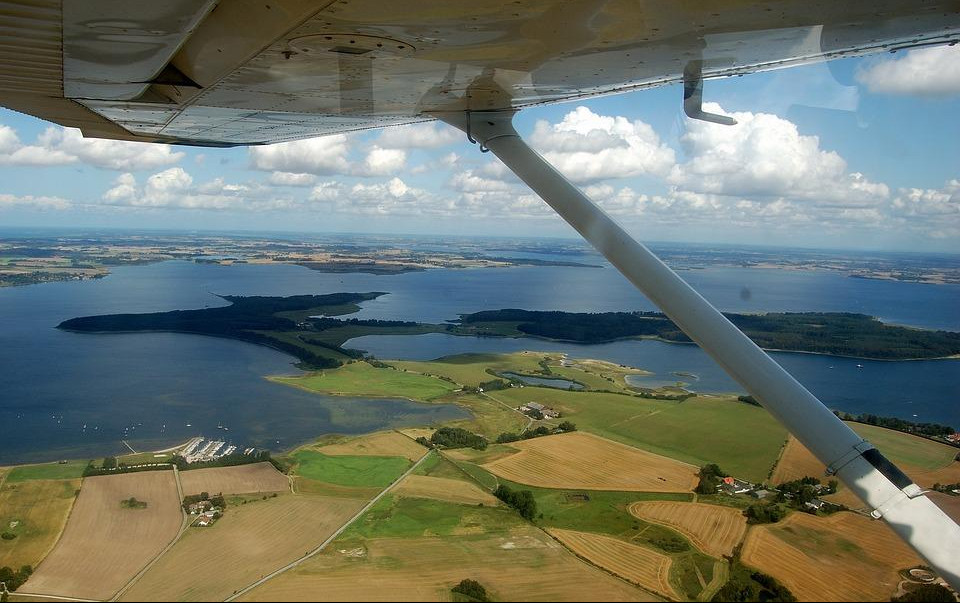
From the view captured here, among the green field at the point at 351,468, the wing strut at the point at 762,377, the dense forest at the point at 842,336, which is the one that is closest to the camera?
the wing strut at the point at 762,377

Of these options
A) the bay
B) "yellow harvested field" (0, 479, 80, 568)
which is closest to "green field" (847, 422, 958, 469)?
the bay

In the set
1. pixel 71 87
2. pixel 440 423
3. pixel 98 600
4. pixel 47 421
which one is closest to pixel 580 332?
pixel 440 423

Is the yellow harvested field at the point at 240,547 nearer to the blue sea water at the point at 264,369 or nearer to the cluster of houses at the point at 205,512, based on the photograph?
the cluster of houses at the point at 205,512

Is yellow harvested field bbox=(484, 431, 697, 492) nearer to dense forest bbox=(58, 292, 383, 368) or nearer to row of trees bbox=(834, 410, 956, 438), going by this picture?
row of trees bbox=(834, 410, 956, 438)

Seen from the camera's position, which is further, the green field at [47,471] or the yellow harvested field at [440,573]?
the green field at [47,471]

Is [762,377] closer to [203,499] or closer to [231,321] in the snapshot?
[203,499]

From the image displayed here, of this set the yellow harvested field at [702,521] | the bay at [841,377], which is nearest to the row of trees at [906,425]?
the bay at [841,377]

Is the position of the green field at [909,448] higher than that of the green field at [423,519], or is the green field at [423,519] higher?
the green field at [909,448]
